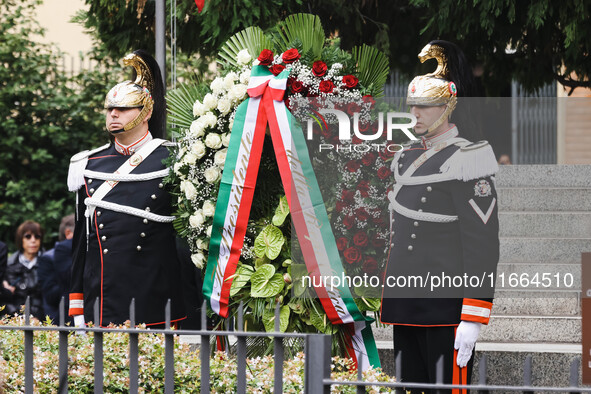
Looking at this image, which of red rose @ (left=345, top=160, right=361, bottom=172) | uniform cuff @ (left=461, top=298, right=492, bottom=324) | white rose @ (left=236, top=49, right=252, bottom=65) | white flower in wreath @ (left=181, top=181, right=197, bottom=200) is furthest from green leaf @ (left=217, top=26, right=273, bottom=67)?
uniform cuff @ (left=461, top=298, right=492, bottom=324)

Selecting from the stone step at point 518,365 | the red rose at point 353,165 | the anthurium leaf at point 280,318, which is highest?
the red rose at point 353,165

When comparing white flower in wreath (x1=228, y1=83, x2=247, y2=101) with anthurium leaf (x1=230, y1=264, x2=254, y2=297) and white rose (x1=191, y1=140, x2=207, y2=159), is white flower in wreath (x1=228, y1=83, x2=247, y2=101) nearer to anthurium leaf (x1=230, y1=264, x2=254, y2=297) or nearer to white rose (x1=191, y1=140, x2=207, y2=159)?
white rose (x1=191, y1=140, x2=207, y2=159)

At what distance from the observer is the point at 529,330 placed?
21.5 feet

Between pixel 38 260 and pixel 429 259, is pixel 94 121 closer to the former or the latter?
pixel 38 260

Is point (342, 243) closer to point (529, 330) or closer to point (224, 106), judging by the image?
point (224, 106)

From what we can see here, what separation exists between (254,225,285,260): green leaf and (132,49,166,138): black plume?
93 centimetres

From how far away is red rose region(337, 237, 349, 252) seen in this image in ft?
15.1

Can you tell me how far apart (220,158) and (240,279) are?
0.58 metres

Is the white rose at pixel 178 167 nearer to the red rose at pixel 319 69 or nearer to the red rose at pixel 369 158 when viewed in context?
the red rose at pixel 319 69

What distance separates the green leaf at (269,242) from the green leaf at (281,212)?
0.13 feet

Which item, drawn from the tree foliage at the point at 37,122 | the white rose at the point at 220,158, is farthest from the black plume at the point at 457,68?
the tree foliage at the point at 37,122

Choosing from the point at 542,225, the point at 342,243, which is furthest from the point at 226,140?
the point at 542,225

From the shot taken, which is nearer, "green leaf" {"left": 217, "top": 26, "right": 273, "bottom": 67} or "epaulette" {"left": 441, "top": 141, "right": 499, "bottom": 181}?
"epaulette" {"left": 441, "top": 141, "right": 499, "bottom": 181}

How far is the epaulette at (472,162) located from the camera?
4.27 meters
